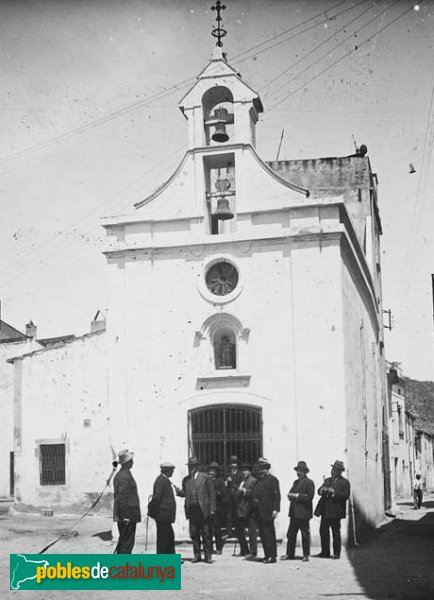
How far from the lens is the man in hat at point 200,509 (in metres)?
14.0

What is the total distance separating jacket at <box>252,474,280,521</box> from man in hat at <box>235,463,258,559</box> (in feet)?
0.90

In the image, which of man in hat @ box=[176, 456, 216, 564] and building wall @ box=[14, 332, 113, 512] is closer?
man in hat @ box=[176, 456, 216, 564]

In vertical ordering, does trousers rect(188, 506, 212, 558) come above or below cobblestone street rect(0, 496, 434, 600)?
above

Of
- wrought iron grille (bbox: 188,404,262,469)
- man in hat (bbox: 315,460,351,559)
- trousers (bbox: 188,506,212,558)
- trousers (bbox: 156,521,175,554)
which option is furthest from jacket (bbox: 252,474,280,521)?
wrought iron grille (bbox: 188,404,262,469)

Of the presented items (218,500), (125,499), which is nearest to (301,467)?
(218,500)

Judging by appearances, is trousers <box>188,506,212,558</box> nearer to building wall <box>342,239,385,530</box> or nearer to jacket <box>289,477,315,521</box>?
jacket <box>289,477,315,521</box>

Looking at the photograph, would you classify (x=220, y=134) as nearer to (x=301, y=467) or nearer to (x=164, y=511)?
(x=301, y=467)

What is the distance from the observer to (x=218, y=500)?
15609 mm

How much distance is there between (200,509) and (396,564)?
3303 millimetres

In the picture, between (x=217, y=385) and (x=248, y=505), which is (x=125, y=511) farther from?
(x=217, y=385)

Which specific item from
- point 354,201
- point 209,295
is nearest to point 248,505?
point 209,295

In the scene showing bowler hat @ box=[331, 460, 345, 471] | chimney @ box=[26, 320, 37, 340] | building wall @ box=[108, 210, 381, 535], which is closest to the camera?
bowler hat @ box=[331, 460, 345, 471]

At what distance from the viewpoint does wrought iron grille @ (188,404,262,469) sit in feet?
55.1

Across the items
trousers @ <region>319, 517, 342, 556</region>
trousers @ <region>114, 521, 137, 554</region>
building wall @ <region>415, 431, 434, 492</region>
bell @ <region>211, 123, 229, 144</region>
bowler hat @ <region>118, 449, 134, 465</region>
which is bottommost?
building wall @ <region>415, 431, 434, 492</region>
